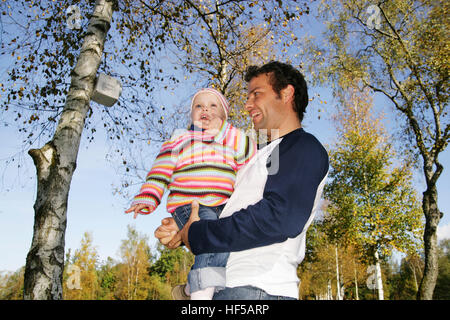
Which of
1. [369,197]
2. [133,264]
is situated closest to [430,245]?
[369,197]

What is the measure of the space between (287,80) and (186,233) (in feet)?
3.71

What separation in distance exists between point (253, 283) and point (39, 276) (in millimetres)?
3049

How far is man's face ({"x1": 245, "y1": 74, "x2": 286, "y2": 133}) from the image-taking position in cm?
199

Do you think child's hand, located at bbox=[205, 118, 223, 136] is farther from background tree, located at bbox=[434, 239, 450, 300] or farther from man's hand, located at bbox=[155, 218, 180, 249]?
background tree, located at bbox=[434, 239, 450, 300]

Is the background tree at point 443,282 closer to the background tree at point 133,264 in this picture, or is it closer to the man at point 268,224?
the background tree at point 133,264

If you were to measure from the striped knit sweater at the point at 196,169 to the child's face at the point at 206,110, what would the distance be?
0.30 ft

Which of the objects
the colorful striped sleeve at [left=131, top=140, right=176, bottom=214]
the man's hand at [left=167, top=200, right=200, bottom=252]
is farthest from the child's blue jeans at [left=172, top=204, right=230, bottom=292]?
the colorful striped sleeve at [left=131, top=140, right=176, bottom=214]

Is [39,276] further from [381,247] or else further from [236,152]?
[381,247]

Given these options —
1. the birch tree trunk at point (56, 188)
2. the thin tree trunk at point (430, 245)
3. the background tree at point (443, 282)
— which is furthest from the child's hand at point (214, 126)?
the background tree at point (443, 282)

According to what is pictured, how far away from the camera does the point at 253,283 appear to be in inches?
60.2

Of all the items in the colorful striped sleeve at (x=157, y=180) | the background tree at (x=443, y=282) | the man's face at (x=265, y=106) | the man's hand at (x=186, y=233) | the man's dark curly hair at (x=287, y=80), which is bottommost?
the background tree at (x=443, y=282)

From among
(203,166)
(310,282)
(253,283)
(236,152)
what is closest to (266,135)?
(236,152)

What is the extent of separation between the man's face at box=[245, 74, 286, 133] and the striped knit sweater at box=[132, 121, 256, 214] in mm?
277

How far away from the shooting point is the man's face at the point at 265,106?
78.5 inches
